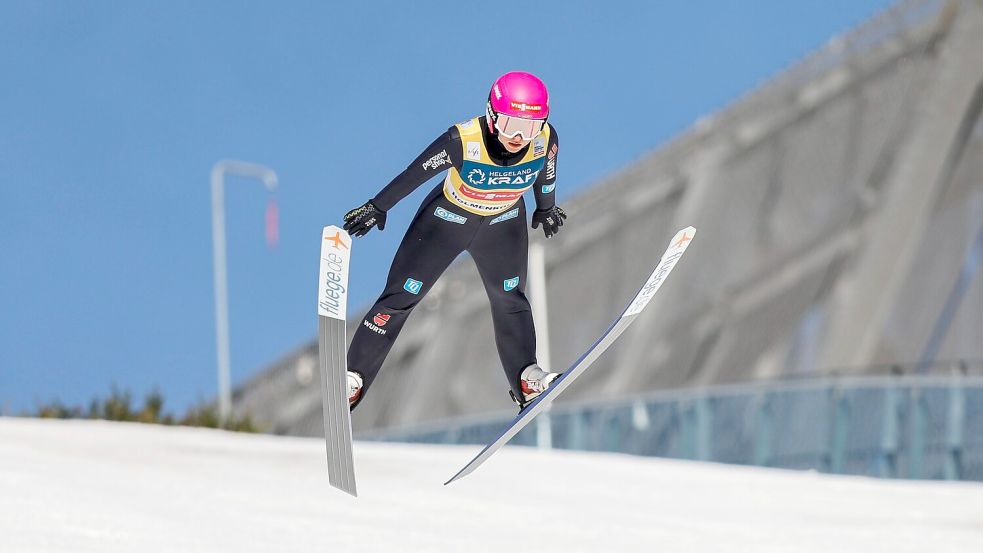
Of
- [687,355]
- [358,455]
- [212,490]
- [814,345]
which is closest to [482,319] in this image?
[687,355]

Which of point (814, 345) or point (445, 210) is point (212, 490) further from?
point (814, 345)

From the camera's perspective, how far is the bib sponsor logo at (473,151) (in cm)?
568

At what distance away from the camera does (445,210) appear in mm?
5852

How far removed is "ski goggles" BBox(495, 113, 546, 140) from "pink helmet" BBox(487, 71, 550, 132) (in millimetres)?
21

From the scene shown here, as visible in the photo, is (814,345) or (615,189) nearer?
(615,189)

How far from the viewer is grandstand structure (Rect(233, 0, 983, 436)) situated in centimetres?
2886

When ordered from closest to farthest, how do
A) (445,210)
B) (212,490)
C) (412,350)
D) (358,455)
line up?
(445,210)
(212,490)
(358,455)
(412,350)

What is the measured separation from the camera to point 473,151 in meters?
5.70

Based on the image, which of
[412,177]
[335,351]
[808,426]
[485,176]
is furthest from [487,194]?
[808,426]

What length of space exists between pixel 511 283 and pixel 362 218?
0.74 metres

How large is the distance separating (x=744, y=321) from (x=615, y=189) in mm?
6885

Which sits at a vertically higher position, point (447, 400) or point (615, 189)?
point (615, 189)

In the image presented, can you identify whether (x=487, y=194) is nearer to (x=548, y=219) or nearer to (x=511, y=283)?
(x=548, y=219)

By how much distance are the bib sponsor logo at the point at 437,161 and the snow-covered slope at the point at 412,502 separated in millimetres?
2636
